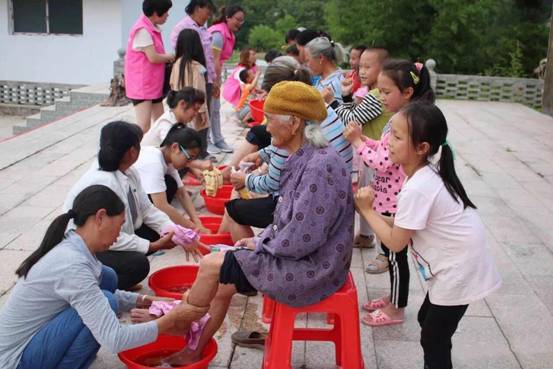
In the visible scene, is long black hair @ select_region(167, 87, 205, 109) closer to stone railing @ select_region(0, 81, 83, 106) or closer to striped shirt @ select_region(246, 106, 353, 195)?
striped shirt @ select_region(246, 106, 353, 195)

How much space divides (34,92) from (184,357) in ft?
48.0

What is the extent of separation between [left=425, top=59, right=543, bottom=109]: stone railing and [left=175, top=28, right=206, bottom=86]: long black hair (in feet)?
29.6

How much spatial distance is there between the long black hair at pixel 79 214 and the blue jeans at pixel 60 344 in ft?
0.84

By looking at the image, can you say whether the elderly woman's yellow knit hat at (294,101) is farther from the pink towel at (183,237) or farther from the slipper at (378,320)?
the slipper at (378,320)

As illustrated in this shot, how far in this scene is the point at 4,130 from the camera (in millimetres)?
14852

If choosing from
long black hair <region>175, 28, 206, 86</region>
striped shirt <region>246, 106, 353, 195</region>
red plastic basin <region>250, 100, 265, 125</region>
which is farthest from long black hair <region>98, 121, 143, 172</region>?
red plastic basin <region>250, 100, 265, 125</region>

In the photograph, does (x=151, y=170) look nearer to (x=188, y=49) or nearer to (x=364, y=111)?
(x=364, y=111)

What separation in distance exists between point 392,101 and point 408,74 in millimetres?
175

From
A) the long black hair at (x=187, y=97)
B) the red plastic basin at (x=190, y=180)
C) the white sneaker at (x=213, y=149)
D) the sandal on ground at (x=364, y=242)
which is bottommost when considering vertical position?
the white sneaker at (x=213, y=149)

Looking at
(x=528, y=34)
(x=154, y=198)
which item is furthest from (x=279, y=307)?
(x=528, y=34)

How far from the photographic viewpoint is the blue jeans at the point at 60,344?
2.94 m

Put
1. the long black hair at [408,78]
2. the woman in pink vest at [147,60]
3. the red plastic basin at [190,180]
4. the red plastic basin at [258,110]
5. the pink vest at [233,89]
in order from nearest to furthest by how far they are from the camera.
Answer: the long black hair at [408,78], the woman in pink vest at [147,60], the red plastic basin at [190,180], the red plastic basin at [258,110], the pink vest at [233,89]

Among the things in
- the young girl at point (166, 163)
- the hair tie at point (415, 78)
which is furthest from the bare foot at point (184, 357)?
the hair tie at point (415, 78)

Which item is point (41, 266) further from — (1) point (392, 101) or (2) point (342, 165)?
(1) point (392, 101)
